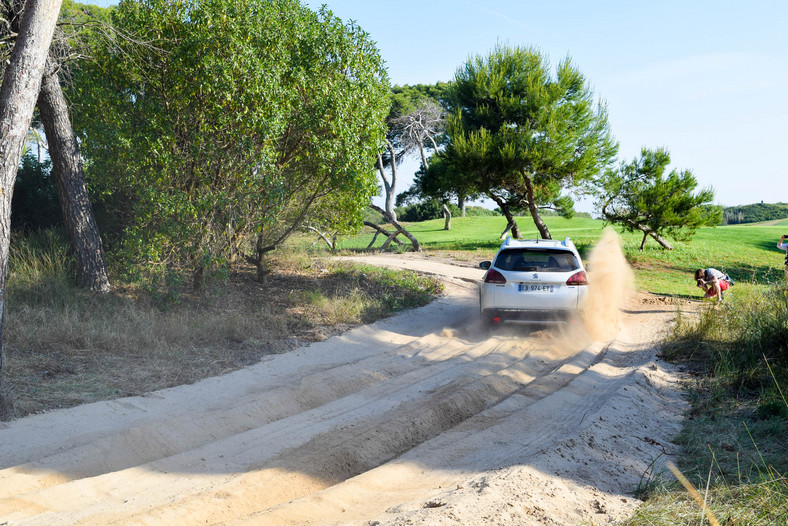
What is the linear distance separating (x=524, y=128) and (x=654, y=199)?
5764mm

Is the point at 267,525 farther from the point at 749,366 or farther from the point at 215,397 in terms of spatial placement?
the point at 749,366

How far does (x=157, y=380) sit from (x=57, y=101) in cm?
666

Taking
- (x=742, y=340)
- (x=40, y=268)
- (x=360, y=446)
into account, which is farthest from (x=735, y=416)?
(x=40, y=268)

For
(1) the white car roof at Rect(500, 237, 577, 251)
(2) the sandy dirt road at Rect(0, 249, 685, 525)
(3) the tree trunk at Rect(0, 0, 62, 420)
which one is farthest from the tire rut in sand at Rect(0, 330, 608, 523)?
(3) the tree trunk at Rect(0, 0, 62, 420)

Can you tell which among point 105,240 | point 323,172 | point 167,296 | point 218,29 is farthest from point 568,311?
point 105,240

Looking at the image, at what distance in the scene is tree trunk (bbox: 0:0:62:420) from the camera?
6770 mm

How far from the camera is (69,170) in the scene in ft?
37.1

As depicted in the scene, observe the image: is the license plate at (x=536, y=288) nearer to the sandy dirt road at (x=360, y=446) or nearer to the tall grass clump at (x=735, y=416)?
the sandy dirt road at (x=360, y=446)

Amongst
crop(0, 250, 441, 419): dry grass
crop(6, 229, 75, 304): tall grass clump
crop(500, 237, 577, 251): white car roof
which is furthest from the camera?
crop(500, 237, 577, 251): white car roof

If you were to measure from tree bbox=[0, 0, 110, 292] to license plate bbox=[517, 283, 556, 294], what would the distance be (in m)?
7.82

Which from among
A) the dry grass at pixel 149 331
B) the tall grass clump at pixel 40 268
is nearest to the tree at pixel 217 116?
the dry grass at pixel 149 331

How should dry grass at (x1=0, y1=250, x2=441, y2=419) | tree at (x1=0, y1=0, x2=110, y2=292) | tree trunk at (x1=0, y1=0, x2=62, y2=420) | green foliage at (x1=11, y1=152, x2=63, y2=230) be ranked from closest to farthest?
tree trunk at (x1=0, y1=0, x2=62, y2=420) < dry grass at (x1=0, y1=250, x2=441, y2=419) < tree at (x1=0, y1=0, x2=110, y2=292) < green foliage at (x1=11, y1=152, x2=63, y2=230)

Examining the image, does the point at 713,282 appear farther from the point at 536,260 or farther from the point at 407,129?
the point at 407,129

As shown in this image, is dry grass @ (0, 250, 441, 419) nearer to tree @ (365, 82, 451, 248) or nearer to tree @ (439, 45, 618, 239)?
tree @ (439, 45, 618, 239)
